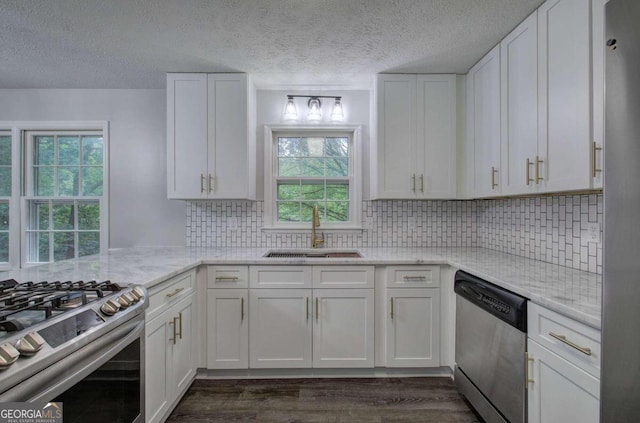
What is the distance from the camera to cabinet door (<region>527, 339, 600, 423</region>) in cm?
108

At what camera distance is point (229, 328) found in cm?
224

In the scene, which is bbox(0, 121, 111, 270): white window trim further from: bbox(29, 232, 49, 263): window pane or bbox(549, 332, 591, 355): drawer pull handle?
bbox(549, 332, 591, 355): drawer pull handle

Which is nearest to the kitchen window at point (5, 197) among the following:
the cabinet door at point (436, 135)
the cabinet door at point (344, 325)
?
the cabinet door at point (344, 325)

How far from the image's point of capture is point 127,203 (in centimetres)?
291

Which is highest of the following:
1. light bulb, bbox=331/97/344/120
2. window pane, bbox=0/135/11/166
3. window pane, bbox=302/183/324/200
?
light bulb, bbox=331/97/344/120

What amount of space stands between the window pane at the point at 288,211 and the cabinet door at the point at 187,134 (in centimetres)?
74

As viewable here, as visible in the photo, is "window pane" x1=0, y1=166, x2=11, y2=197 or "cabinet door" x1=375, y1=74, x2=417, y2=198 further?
"window pane" x1=0, y1=166, x2=11, y2=197

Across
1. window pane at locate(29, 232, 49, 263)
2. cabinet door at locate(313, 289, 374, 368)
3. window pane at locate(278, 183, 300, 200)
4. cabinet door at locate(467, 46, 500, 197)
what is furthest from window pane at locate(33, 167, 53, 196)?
cabinet door at locate(467, 46, 500, 197)

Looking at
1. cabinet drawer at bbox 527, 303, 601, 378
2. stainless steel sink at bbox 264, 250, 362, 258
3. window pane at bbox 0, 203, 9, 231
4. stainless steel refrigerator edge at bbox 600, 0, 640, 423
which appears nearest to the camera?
stainless steel refrigerator edge at bbox 600, 0, 640, 423

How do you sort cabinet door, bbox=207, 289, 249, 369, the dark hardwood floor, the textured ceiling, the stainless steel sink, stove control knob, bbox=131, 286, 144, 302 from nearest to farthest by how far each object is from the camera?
stove control knob, bbox=131, 286, 144, 302, the textured ceiling, the dark hardwood floor, cabinet door, bbox=207, 289, 249, 369, the stainless steel sink

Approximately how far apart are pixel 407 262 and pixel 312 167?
133cm

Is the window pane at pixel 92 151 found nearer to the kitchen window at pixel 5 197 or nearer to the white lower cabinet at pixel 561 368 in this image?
the kitchen window at pixel 5 197

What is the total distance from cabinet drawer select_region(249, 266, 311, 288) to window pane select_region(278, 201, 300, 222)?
31.1 inches

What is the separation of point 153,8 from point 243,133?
99 centimetres
